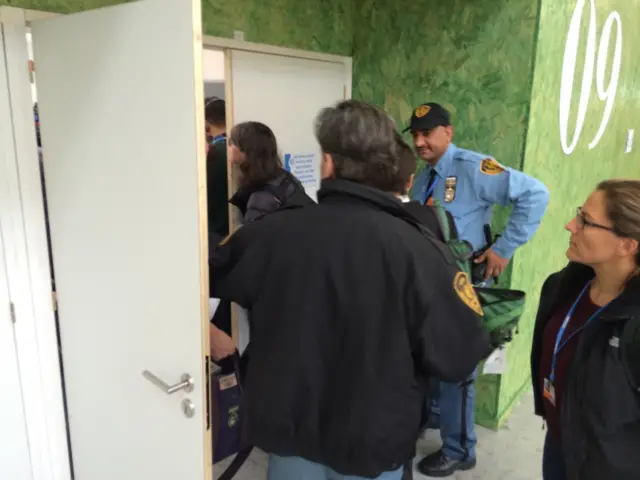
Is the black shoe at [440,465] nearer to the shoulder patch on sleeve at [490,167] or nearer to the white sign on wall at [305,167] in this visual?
the shoulder patch on sleeve at [490,167]

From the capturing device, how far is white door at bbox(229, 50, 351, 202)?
2.56m

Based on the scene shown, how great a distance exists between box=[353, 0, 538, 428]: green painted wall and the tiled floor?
0.14 meters

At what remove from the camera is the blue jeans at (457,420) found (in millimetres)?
2455

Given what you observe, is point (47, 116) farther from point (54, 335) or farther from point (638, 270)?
point (638, 270)

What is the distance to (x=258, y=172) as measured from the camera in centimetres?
251

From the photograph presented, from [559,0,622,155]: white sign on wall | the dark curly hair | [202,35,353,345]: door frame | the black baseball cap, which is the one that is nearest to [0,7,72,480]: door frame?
[202,35,353,345]: door frame

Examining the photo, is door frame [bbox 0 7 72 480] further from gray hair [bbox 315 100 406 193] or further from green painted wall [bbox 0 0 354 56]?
gray hair [bbox 315 100 406 193]

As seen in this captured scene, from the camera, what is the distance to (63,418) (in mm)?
1966

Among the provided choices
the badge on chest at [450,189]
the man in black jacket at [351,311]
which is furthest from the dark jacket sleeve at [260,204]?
the man in black jacket at [351,311]

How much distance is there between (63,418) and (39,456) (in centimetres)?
15

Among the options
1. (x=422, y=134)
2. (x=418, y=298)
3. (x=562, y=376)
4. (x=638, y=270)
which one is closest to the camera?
(x=418, y=298)

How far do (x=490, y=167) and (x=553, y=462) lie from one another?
1.27m

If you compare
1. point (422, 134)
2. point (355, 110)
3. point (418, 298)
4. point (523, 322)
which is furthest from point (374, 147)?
point (523, 322)

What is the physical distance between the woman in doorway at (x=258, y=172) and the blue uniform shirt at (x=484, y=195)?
71 centimetres
